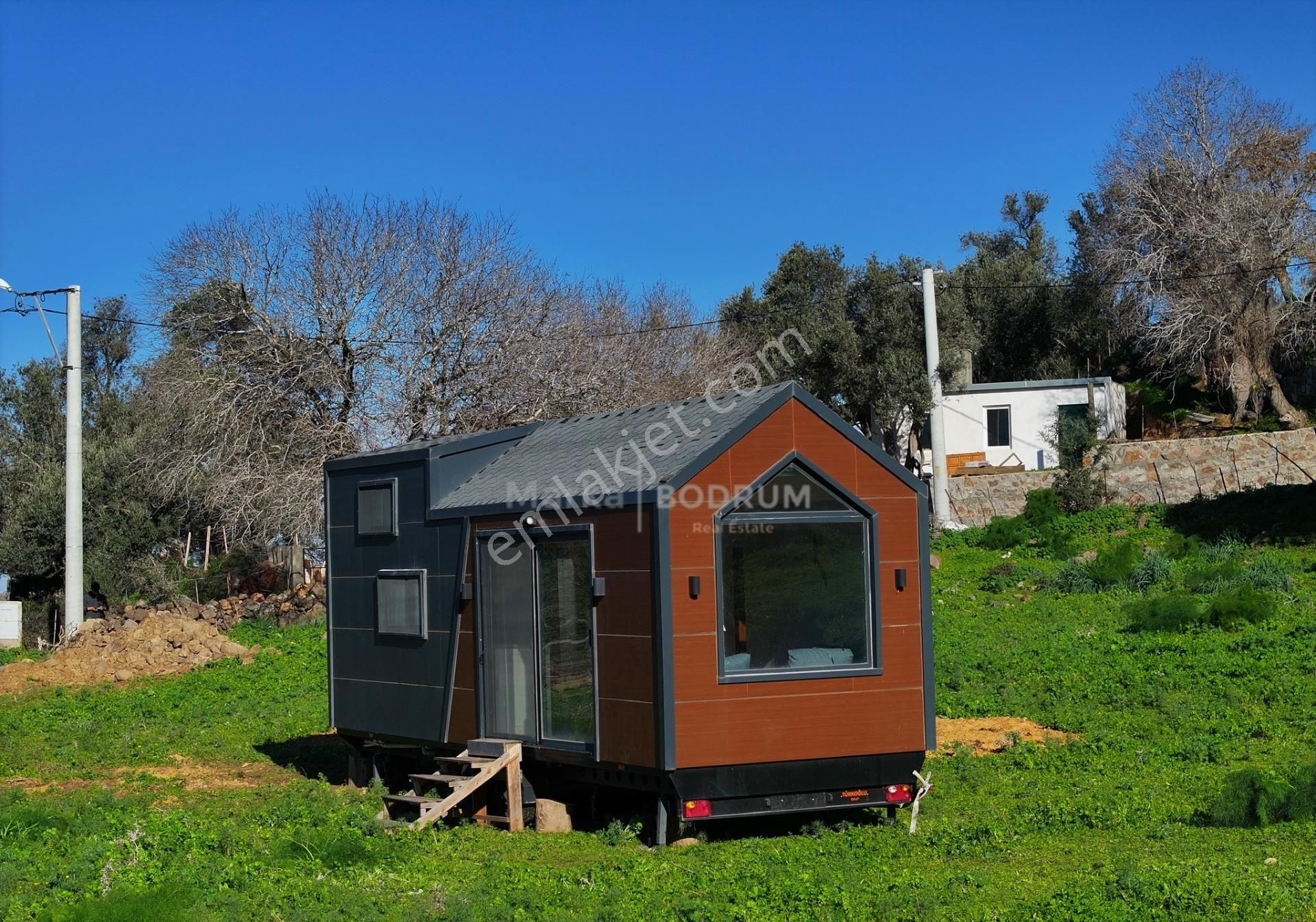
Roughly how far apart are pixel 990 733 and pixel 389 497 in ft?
23.0

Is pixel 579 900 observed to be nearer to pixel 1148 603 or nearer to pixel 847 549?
pixel 847 549

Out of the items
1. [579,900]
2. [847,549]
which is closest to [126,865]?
[579,900]

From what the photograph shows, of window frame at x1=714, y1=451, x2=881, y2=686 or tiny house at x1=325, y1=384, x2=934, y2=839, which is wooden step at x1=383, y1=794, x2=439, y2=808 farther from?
window frame at x1=714, y1=451, x2=881, y2=686

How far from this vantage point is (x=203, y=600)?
31.9 meters

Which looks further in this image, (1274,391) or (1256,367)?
(1256,367)

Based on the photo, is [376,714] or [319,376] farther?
[319,376]

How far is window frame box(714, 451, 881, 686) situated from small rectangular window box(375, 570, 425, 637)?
359 centimetres

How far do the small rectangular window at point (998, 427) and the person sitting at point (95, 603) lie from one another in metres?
23.3

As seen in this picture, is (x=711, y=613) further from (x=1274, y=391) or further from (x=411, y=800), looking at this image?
(x=1274, y=391)

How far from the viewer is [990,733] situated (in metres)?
14.1

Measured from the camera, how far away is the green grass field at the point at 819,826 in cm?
776

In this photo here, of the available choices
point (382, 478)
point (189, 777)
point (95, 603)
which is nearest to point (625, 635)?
point (382, 478)

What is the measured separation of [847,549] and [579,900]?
3.68 metres

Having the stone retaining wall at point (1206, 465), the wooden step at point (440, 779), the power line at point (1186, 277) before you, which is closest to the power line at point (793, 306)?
the power line at point (1186, 277)
